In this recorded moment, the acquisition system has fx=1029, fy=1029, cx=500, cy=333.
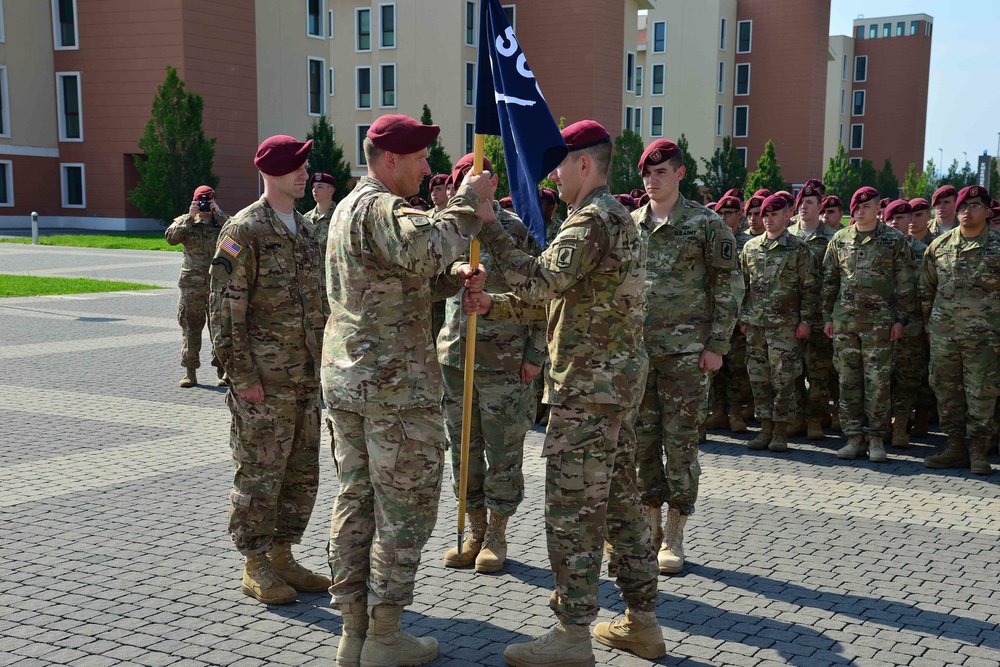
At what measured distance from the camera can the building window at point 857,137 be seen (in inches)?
3826

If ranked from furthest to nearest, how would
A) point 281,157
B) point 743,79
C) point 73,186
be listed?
point 743,79 < point 73,186 < point 281,157

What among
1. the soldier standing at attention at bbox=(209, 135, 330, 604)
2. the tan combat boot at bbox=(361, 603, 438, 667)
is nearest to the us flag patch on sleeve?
the soldier standing at attention at bbox=(209, 135, 330, 604)

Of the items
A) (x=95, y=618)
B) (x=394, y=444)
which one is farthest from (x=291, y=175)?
(x=95, y=618)

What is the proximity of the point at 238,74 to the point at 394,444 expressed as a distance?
45051 millimetres

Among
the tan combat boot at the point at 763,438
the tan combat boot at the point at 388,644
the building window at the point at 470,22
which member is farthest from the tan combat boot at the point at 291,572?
the building window at the point at 470,22

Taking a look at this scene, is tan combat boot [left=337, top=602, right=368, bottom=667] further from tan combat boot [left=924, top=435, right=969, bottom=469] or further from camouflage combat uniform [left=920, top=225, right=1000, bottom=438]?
camouflage combat uniform [left=920, top=225, right=1000, bottom=438]

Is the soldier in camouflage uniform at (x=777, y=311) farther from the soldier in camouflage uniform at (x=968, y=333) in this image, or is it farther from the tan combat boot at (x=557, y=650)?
the tan combat boot at (x=557, y=650)

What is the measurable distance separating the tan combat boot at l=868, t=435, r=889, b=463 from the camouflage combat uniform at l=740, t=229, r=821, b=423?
32.8 inches

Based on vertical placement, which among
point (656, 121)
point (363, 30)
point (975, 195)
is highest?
point (363, 30)

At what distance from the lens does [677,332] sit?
20.8 feet

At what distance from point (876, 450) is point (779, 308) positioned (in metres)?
1.58

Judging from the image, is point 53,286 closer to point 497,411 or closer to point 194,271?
point 194,271

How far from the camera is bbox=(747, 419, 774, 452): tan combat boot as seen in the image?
962 centimetres

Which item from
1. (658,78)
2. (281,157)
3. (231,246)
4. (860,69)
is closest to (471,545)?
(231,246)
